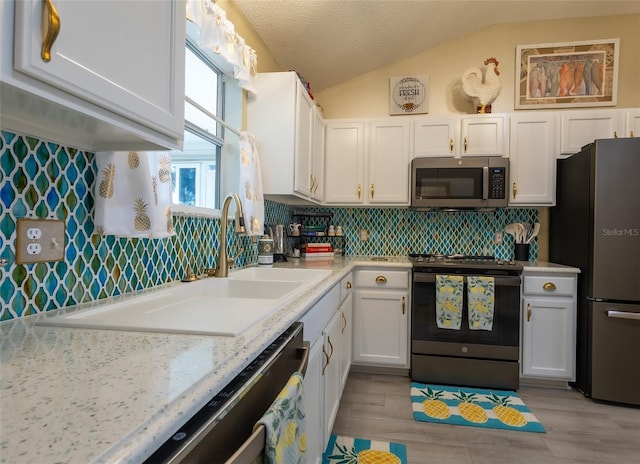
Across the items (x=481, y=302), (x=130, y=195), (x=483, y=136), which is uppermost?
(x=483, y=136)

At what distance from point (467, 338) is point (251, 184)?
189 cm

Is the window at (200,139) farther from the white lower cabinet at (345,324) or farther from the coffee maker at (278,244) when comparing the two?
the white lower cabinet at (345,324)

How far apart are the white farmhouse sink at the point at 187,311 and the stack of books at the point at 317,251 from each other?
142 centimetres

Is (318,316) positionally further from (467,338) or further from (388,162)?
(388,162)

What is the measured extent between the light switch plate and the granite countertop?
16 cm

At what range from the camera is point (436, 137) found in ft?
→ 10.2

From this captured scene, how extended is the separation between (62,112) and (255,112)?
1.78 meters

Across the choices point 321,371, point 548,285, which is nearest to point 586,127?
point 548,285

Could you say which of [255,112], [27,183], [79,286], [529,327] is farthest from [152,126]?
[529,327]

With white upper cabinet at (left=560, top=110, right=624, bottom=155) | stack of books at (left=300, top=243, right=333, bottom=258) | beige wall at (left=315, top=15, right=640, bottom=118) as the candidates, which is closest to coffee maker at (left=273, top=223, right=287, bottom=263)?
stack of books at (left=300, top=243, right=333, bottom=258)

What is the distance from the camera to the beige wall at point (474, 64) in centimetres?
316

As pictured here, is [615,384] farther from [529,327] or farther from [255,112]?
[255,112]

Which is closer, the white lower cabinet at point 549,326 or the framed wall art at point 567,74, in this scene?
the white lower cabinet at point 549,326

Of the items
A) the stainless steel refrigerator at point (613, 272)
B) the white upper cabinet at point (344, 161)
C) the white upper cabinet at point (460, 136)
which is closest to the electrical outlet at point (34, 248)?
the white upper cabinet at point (344, 161)
